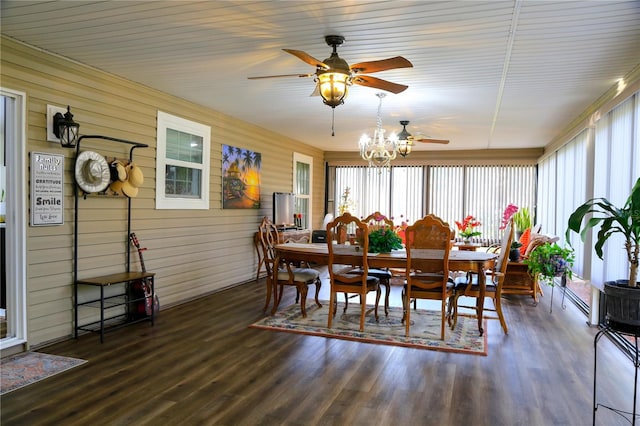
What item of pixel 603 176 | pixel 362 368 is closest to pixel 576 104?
pixel 603 176

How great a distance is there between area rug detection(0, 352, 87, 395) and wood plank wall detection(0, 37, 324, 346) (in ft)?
1.02

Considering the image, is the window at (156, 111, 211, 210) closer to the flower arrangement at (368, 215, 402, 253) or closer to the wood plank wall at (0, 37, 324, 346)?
the wood plank wall at (0, 37, 324, 346)

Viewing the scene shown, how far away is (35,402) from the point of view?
2.88 metres

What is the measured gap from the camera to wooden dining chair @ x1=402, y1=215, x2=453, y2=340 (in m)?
4.33

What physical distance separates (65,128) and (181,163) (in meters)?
1.88

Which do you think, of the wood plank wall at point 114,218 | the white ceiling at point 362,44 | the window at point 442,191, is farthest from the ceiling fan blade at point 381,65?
the window at point 442,191

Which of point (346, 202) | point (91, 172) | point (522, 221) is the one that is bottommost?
point (522, 221)

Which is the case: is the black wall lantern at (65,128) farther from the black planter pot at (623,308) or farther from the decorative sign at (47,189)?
the black planter pot at (623,308)

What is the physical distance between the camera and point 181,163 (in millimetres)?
5875

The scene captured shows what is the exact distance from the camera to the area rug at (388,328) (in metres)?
4.25

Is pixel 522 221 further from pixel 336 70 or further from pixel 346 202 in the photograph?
pixel 336 70

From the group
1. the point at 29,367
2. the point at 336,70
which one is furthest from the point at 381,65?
the point at 29,367

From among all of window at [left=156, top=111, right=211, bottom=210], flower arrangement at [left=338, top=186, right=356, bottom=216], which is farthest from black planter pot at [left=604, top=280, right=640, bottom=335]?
flower arrangement at [left=338, top=186, right=356, bottom=216]

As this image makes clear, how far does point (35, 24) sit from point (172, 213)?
8.92 ft
